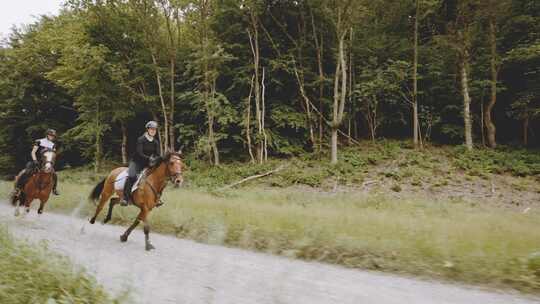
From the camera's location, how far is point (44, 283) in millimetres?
4266

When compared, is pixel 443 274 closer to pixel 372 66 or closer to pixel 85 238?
pixel 85 238

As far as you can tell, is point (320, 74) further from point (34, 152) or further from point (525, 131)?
point (34, 152)

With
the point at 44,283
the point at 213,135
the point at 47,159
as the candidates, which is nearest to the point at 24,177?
the point at 47,159

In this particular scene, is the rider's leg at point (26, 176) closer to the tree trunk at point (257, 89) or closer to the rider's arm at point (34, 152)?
the rider's arm at point (34, 152)

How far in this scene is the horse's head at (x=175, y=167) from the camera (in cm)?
888

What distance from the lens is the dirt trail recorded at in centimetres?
507

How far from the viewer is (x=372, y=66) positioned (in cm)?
2908

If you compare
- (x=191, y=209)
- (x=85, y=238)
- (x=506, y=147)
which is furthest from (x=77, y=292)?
(x=506, y=147)

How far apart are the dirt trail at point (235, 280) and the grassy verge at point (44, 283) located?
0.95ft

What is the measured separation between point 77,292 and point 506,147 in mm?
27326

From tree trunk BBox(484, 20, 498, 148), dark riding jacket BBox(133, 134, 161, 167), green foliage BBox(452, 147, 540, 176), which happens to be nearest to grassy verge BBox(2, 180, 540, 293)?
dark riding jacket BBox(133, 134, 161, 167)

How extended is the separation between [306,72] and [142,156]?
70.2 feet

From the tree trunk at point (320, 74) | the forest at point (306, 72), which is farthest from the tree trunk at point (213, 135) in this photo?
the tree trunk at point (320, 74)

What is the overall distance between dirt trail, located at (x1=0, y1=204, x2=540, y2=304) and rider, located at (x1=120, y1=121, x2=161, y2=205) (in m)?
1.55
